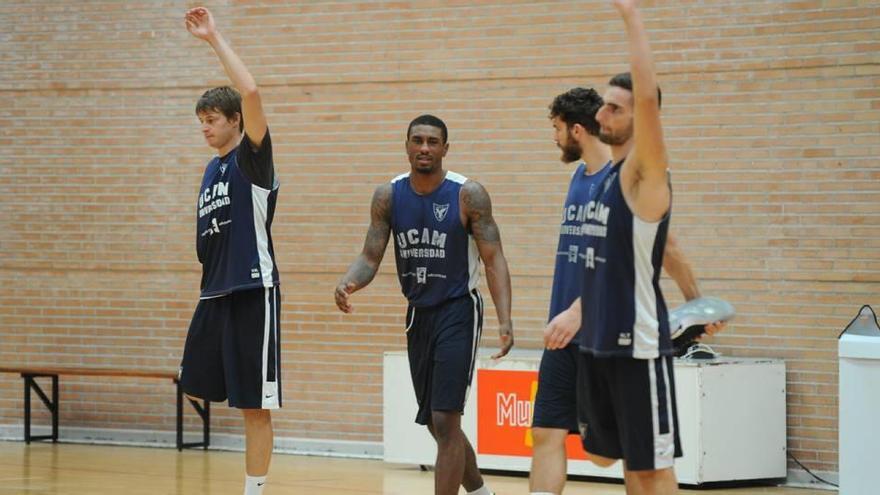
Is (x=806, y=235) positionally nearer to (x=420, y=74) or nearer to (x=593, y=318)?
(x=420, y=74)

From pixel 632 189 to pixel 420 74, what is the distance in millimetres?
6409

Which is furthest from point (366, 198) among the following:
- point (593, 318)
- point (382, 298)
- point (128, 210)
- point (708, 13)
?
point (593, 318)

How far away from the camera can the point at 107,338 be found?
487 inches

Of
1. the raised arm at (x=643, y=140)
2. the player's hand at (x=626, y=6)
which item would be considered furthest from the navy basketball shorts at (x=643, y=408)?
the player's hand at (x=626, y=6)

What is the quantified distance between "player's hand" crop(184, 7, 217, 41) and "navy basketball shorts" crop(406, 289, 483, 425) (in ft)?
6.16

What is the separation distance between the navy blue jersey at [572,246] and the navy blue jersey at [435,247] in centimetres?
105

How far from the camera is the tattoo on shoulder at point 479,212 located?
24.5 ft

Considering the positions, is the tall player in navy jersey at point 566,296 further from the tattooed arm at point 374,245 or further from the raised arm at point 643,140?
the tattooed arm at point 374,245

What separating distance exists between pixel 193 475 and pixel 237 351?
317 cm

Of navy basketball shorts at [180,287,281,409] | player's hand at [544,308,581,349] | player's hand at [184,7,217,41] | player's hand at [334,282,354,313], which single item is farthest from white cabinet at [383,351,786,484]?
player's hand at [184,7,217,41]

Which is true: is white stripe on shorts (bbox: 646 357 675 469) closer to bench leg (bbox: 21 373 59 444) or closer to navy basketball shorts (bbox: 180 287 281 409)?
navy basketball shorts (bbox: 180 287 281 409)

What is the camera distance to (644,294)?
16.6 ft

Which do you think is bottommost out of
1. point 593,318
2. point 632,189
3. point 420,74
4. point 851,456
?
point 851,456

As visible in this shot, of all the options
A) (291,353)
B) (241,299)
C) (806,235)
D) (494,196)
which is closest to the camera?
(241,299)
